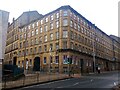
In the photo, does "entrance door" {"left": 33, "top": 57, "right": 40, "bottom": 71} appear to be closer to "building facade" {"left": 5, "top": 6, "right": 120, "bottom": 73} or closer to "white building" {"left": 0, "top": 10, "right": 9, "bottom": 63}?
"building facade" {"left": 5, "top": 6, "right": 120, "bottom": 73}

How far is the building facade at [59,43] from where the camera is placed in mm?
47184

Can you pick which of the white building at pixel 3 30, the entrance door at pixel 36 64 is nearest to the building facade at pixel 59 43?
the entrance door at pixel 36 64

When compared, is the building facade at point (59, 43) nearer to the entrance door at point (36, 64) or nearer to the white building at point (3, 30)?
the entrance door at point (36, 64)

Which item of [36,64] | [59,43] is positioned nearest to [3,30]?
[59,43]

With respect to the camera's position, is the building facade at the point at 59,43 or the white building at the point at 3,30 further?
the building facade at the point at 59,43

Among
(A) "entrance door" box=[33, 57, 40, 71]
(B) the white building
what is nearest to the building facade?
(A) "entrance door" box=[33, 57, 40, 71]

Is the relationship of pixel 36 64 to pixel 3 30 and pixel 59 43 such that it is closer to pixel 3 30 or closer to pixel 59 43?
pixel 59 43

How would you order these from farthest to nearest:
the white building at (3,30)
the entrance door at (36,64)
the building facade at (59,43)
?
the entrance door at (36,64) < the building facade at (59,43) < the white building at (3,30)

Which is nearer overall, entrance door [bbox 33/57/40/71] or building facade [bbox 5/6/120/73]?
building facade [bbox 5/6/120/73]

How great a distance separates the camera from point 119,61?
98.8 m

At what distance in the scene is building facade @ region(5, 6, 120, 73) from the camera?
47.2 meters

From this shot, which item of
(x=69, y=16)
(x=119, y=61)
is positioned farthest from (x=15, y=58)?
(x=119, y=61)

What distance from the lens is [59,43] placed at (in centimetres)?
4778

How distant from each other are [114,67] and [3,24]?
6389cm
